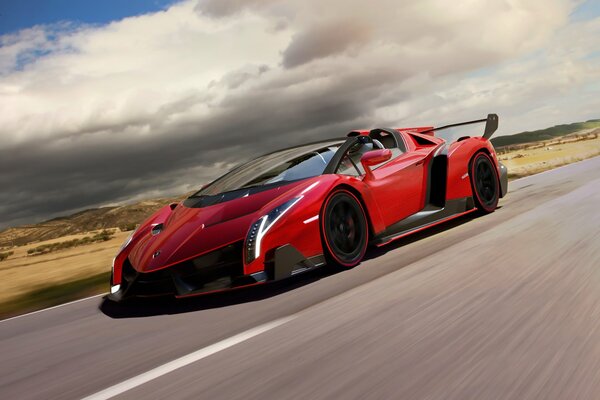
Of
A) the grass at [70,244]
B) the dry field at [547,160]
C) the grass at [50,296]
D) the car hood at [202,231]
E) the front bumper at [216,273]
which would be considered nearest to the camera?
the front bumper at [216,273]

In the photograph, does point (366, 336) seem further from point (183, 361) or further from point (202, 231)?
point (202, 231)

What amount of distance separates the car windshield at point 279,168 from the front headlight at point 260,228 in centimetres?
58

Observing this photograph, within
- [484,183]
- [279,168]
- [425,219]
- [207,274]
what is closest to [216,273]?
[207,274]

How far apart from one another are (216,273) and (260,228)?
0.47 meters

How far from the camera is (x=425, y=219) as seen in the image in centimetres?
586

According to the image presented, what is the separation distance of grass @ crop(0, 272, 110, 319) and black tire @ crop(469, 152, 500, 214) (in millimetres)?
4740

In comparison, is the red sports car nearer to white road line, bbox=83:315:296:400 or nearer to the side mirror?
the side mirror

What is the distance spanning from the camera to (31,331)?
454cm

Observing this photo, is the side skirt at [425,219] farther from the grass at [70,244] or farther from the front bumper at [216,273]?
the grass at [70,244]

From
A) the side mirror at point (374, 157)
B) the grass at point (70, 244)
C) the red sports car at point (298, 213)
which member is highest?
the side mirror at point (374, 157)

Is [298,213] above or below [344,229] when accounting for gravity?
above

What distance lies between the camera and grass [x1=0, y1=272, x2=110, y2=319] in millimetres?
6552

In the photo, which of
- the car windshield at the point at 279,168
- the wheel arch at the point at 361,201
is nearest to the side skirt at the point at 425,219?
the wheel arch at the point at 361,201

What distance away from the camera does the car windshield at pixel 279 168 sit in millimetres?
5016
